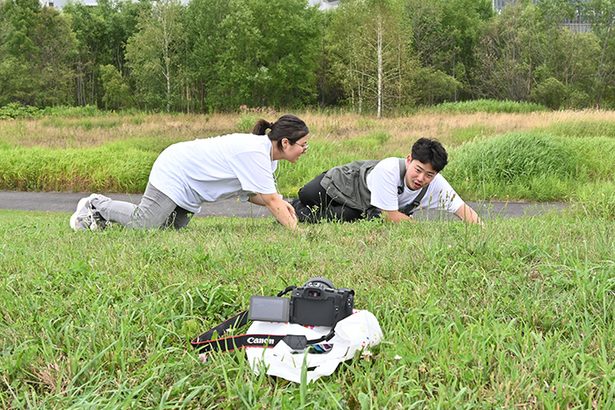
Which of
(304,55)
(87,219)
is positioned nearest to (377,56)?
(304,55)

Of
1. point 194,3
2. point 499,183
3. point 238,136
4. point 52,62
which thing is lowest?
point 499,183

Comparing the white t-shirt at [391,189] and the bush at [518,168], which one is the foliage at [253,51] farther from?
the white t-shirt at [391,189]

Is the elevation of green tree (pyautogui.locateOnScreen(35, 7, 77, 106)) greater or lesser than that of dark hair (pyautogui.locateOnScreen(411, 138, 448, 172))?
greater

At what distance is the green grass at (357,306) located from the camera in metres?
2.05

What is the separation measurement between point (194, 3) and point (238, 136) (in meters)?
44.5

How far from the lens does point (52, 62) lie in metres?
42.8

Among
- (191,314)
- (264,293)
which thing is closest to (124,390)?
(191,314)

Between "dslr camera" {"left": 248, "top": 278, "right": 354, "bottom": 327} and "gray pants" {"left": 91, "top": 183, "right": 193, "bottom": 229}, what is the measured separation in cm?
346

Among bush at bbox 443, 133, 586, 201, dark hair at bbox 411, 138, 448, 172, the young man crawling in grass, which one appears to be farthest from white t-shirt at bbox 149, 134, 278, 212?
bush at bbox 443, 133, 586, 201

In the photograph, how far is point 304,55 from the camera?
45219 millimetres

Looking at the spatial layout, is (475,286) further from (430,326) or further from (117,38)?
(117,38)

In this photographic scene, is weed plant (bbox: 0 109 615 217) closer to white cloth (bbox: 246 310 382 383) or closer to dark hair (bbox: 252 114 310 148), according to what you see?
dark hair (bbox: 252 114 310 148)

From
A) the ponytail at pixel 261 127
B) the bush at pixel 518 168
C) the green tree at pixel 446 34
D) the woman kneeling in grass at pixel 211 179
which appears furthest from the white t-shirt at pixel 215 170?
the green tree at pixel 446 34

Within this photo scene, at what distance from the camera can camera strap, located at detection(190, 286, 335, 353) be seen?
229cm
